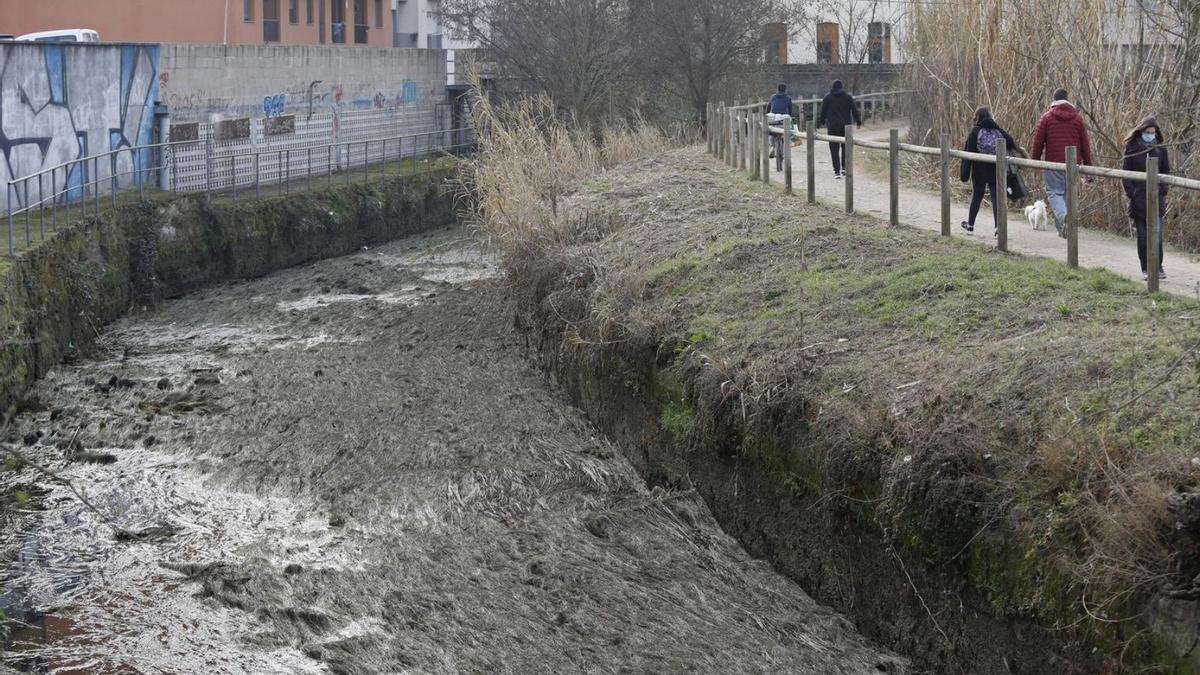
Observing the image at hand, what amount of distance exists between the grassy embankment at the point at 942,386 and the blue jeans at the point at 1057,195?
4.32ft

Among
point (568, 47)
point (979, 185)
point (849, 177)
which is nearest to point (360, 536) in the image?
point (979, 185)

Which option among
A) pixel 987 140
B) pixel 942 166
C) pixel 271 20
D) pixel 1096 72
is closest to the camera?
pixel 942 166

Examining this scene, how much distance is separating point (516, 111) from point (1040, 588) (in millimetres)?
14369

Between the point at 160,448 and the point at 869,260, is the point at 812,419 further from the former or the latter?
the point at 160,448

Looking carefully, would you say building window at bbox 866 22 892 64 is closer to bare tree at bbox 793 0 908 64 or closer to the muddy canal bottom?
bare tree at bbox 793 0 908 64

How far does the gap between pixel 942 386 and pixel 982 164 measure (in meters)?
6.88

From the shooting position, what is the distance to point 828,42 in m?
51.7

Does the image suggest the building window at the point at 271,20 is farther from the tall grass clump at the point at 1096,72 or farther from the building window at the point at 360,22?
the tall grass clump at the point at 1096,72

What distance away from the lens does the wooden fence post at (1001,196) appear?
520 inches

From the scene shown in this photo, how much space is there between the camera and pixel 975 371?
8750 mm

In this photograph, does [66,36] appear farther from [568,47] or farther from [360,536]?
[360,536]

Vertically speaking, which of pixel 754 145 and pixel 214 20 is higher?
pixel 214 20

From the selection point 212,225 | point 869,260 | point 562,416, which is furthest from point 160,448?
point 212,225

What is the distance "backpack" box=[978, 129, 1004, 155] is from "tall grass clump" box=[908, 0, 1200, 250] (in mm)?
1372
